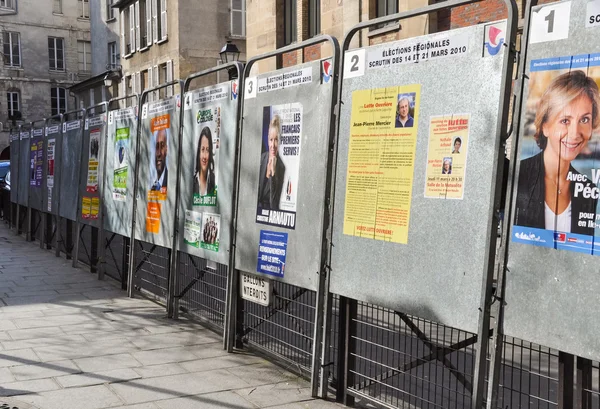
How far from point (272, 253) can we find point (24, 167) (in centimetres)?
1385

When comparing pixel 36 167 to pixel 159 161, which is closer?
pixel 159 161

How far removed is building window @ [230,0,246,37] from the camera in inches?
1499

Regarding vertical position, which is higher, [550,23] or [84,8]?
[84,8]

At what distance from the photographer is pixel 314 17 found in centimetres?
2406

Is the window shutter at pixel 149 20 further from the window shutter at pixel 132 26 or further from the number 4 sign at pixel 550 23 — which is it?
the number 4 sign at pixel 550 23

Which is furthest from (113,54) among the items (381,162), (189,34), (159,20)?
(381,162)

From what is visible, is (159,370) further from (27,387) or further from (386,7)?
(386,7)

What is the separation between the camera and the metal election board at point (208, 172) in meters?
7.37

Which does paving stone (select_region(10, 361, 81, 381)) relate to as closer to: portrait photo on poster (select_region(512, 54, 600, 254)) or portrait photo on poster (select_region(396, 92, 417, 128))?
portrait photo on poster (select_region(396, 92, 417, 128))

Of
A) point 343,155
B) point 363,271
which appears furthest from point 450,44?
point 363,271

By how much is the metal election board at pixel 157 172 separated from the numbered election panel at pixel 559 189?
5331mm

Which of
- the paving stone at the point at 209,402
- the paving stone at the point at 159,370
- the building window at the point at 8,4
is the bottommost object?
the paving stone at the point at 159,370

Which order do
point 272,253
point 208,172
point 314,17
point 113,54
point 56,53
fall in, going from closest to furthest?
point 272,253
point 208,172
point 314,17
point 113,54
point 56,53

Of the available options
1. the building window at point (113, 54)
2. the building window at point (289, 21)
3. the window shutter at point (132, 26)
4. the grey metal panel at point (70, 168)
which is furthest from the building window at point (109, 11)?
the grey metal panel at point (70, 168)
